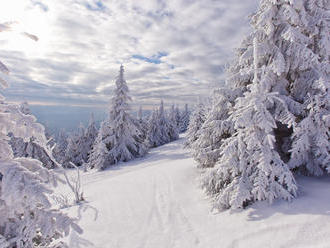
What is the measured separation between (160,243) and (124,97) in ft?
57.8

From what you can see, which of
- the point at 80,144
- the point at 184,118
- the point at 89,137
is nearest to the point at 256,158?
the point at 89,137

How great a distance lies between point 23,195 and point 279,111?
23.5 ft

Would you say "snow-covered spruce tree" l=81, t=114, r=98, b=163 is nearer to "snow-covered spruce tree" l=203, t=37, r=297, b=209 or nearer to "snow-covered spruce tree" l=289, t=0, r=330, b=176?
"snow-covered spruce tree" l=203, t=37, r=297, b=209

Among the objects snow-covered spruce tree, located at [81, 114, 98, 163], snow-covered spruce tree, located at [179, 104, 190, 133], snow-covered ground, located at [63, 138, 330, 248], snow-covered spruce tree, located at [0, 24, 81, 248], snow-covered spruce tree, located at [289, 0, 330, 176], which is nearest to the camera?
snow-covered spruce tree, located at [0, 24, 81, 248]

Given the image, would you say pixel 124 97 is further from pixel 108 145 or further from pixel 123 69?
pixel 108 145

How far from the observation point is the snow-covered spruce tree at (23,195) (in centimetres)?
244

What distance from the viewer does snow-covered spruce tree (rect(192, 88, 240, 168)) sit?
26.5 ft

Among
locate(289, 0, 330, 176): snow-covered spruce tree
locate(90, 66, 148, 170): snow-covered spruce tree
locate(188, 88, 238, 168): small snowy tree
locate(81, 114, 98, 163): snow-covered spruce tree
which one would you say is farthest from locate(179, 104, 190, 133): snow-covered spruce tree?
locate(289, 0, 330, 176): snow-covered spruce tree

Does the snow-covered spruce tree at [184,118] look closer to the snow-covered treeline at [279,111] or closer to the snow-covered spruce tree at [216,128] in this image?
the snow-covered spruce tree at [216,128]

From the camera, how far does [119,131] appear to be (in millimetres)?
21422

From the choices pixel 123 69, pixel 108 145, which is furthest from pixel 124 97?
pixel 108 145

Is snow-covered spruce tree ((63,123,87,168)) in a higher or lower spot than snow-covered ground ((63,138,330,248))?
lower

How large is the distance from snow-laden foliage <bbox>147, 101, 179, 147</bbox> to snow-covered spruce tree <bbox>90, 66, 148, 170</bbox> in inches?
578

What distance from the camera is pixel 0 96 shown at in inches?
122
